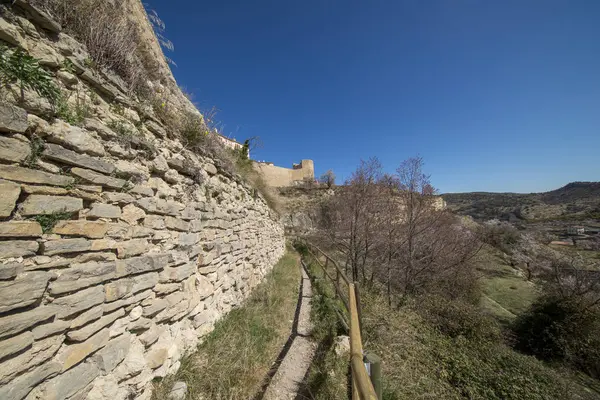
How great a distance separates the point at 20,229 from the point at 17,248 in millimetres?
120

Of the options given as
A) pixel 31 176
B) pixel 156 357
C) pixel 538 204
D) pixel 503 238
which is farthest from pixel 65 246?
pixel 538 204

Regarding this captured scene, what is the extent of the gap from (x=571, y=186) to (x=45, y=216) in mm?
70251

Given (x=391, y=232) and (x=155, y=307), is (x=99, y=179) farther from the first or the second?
(x=391, y=232)

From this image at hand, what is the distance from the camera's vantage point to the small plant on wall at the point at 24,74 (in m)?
1.51

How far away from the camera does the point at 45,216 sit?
1.67m

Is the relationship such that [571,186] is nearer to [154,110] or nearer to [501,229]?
[501,229]

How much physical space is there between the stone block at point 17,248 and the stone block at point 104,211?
45cm

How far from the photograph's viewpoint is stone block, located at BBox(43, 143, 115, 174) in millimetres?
1719

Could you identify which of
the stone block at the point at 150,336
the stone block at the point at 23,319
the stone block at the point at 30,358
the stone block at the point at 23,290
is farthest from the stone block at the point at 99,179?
the stone block at the point at 150,336

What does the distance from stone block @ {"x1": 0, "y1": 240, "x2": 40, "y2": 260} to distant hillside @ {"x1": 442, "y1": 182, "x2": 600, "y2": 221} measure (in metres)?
37.6

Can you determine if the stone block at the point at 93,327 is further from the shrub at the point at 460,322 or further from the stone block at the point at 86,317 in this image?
the shrub at the point at 460,322

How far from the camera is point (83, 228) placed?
1.90 meters

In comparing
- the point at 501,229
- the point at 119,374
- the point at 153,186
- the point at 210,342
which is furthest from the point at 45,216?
the point at 501,229

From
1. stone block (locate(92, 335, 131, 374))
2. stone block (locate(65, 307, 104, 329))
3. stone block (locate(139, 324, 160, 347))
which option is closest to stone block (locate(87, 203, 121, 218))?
stone block (locate(65, 307, 104, 329))
